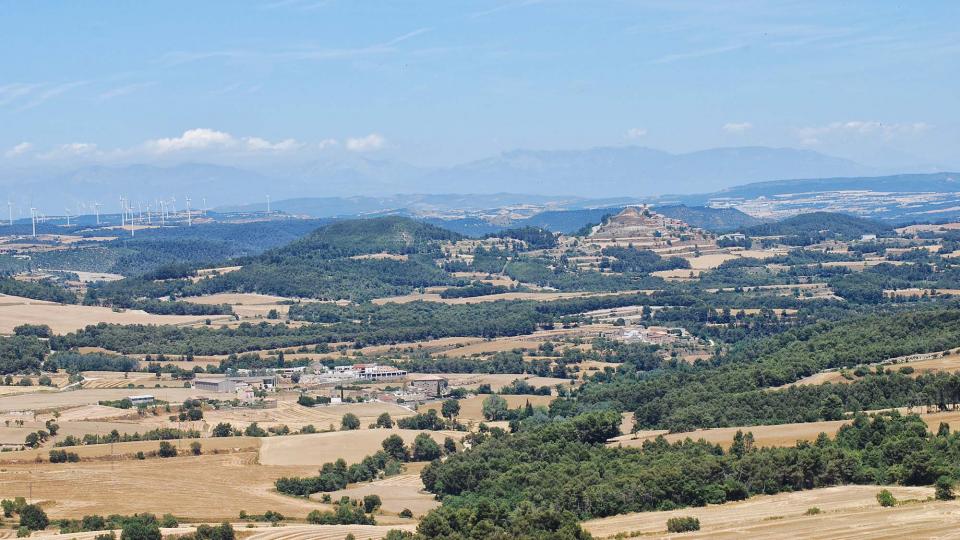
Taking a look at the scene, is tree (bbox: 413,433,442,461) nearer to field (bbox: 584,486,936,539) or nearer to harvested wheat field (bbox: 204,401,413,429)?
harvested wheat field (bbox: 204,401,413,429)

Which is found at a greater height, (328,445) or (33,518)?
(33,518)

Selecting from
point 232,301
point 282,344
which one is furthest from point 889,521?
point 232,301

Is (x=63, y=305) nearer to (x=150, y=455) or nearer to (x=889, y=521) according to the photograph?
(x=150, y=455)

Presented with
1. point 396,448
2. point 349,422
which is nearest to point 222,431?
point 349,422

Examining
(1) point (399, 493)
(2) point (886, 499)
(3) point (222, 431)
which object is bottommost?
(1) point (399, 493)

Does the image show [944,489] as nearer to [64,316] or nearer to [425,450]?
→ [425,450]

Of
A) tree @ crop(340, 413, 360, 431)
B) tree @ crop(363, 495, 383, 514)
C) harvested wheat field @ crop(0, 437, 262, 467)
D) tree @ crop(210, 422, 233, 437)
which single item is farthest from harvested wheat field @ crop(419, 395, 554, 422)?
tree @ crop(363, 495, 383, 514)

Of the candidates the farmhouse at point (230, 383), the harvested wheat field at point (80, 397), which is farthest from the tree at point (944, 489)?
the farmhouse at point (230, 383)
